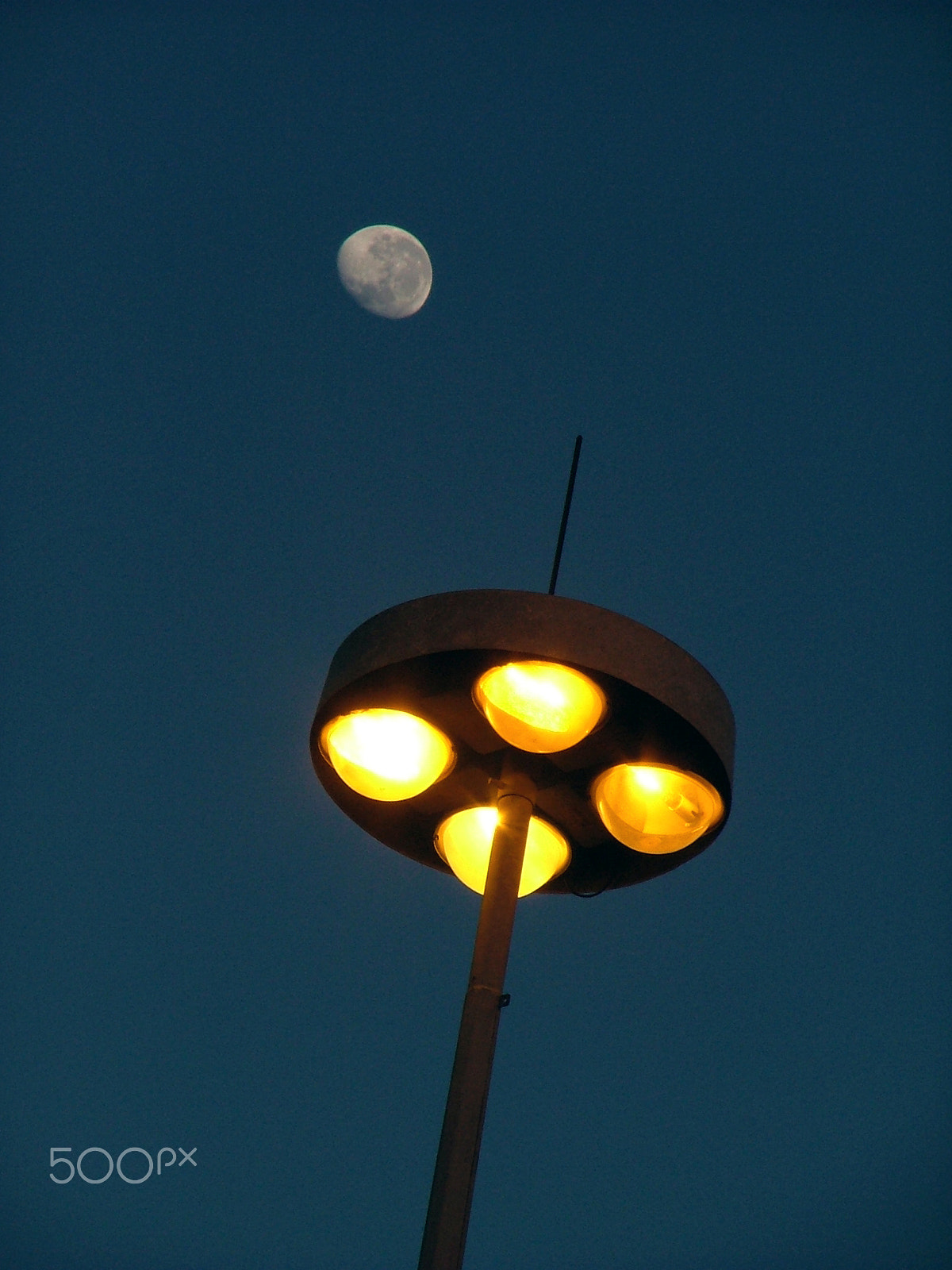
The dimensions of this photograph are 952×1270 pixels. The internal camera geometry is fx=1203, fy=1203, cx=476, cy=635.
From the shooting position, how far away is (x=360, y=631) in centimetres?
407

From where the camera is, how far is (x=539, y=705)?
401 centimetres

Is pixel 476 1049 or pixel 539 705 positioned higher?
pixel 539 705

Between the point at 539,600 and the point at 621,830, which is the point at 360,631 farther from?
the point at 621,830

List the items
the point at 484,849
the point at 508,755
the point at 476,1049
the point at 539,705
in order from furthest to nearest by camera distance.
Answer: the point at 484,849 < the point at 508,755 < the point at 539,705 < the point at 476,1049

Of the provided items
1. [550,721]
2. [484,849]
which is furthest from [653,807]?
[484,849]

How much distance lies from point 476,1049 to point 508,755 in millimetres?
1033

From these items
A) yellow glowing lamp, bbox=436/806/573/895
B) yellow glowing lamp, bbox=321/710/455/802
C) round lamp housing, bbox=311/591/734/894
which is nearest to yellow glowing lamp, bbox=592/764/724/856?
round lamp housing, bbox=311/591/734/894

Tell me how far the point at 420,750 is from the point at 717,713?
1.03 meters

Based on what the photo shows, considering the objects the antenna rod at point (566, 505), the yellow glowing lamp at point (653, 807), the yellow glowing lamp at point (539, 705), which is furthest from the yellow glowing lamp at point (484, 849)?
the antenna rod at point (566, 505)

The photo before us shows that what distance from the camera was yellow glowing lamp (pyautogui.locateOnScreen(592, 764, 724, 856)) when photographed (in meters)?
4.15

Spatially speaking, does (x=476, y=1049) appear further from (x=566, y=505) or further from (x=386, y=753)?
(x=566, y=505)

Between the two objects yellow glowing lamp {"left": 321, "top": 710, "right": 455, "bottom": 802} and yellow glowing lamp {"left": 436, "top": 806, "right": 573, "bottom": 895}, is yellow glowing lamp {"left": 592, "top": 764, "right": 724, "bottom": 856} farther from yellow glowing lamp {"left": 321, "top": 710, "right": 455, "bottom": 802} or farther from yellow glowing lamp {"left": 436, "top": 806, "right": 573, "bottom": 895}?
yellow glowing lamp {"left": 321, "top": 710, "right": 455, "bottom": 802}

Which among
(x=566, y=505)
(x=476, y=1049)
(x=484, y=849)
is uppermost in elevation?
(x=566, y=505)

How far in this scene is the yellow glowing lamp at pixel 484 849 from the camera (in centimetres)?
439
